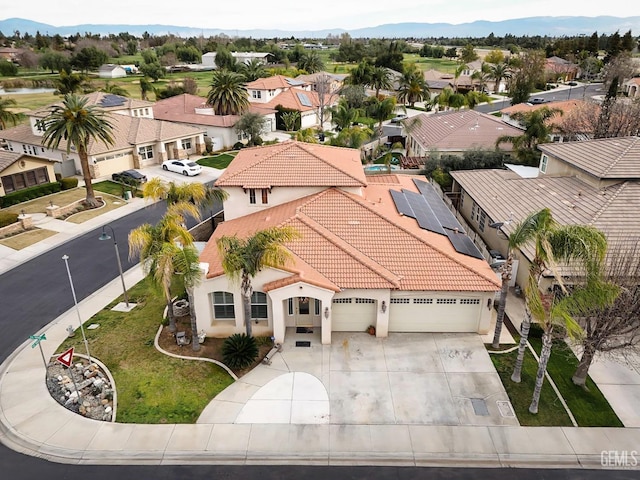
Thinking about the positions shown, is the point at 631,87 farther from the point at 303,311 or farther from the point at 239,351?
the point at 239,351

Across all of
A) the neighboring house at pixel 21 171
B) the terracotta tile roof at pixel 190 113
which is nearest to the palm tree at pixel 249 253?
the neighboring house at pixel 21 171

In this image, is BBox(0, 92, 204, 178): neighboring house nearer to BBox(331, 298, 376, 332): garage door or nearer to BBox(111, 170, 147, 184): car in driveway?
BBox(111, 170, 147, 184): car in driveway

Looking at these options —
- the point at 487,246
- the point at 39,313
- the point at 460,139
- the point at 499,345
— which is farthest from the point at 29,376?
the point at 460,139

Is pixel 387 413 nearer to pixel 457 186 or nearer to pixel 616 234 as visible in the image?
pixel 616 234

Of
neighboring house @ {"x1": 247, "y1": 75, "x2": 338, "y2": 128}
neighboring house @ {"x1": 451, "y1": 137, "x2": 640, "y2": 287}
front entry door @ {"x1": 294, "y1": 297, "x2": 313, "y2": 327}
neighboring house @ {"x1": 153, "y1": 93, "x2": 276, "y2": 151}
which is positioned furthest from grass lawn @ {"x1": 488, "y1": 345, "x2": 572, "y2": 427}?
neighboring house @ {"x1": 247, "y1": 75, "x2": 338, "y2": 128}

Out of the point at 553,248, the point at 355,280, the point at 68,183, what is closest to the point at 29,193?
the point at 68,183

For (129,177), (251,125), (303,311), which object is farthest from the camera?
(251,125)
